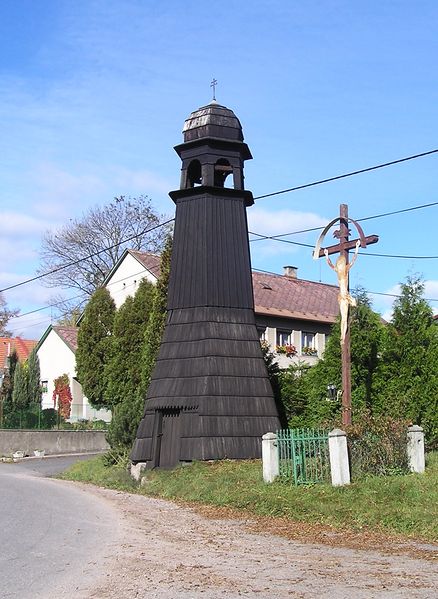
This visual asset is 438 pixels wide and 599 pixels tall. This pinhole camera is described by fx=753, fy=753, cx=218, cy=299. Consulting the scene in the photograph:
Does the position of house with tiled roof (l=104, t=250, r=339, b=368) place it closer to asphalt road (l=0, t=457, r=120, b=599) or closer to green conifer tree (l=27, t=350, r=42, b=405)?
green conifer tree (l=27, t=350, r=42, b=405)

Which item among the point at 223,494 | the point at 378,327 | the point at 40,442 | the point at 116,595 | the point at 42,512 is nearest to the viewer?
the point at 116,595

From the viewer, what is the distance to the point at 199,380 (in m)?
19.6

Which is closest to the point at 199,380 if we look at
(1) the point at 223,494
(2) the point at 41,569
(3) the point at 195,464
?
(3) the point at 195,464

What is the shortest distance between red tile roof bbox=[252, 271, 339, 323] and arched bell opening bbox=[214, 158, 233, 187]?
11818mm

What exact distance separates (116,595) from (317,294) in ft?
109

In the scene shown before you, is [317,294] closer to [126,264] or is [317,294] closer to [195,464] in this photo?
[126,264]

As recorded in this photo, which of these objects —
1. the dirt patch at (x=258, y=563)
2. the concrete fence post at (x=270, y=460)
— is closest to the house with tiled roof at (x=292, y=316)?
the concrete fence post at (x=270, y=460)

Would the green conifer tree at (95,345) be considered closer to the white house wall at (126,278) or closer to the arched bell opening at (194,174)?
the white house wall at (126,278)

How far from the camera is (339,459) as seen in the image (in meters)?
14.0

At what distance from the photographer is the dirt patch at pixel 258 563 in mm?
7629

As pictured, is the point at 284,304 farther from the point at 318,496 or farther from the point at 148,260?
the point at 318,496

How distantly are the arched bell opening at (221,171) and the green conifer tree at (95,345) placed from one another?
708 inches

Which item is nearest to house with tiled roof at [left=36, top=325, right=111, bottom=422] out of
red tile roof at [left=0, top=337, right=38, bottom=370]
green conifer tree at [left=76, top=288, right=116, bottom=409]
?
green conifer tree at [left=76, top=288, right=116, bottom=409]

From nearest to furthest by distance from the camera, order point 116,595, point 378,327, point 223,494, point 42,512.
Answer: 1. point 116,595
2. point 42,512
3. point 223,494
4. point 378,327
